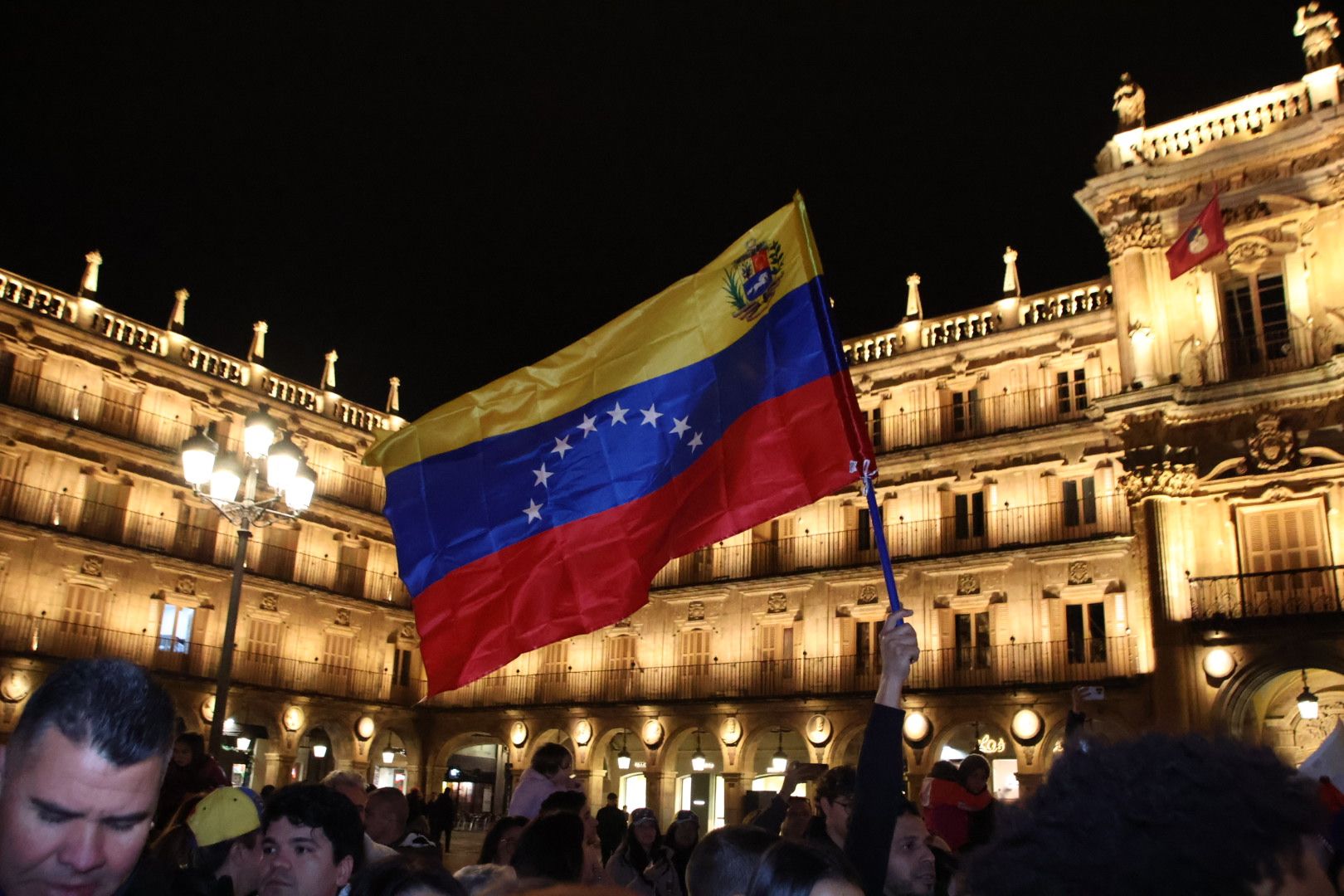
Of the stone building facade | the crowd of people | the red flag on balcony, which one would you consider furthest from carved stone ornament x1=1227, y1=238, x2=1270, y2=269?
the crowd of people

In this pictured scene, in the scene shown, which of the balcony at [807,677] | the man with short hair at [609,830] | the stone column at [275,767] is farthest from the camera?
the stone column at [275,767]

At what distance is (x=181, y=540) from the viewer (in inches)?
1278

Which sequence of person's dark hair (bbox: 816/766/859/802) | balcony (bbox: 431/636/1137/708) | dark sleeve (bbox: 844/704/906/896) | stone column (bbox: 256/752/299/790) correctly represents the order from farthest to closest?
stone column (bbox: 256/752/299/790)
balcony (bbox: 431/636/1137/708)
person's dark hair (bbox: 816/766/859/802)
dark sleeve (bbox: 844/704/906/896)

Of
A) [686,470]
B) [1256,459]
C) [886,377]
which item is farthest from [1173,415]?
[686,470]

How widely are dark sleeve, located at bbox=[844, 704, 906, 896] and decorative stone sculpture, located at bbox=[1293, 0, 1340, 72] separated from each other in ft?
75.6

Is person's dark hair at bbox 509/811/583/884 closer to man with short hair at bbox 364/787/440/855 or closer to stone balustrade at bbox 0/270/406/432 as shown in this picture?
man with short hair at bbox 364/787/440/855

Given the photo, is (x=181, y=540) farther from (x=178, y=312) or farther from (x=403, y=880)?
(x=403, y=880)

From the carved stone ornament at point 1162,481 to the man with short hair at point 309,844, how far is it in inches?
780

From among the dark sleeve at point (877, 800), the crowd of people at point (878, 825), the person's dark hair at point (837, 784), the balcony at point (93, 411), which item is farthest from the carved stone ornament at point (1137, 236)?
the balcony at point (93, 411)

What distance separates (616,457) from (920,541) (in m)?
24.5

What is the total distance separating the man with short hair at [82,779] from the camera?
2.16 metres

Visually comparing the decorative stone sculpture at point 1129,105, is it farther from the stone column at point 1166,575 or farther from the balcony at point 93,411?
the balcony at point 93,411

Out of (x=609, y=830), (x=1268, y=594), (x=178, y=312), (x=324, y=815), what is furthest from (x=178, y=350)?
(x=324, y=815)

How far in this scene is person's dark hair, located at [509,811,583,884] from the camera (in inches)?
188
